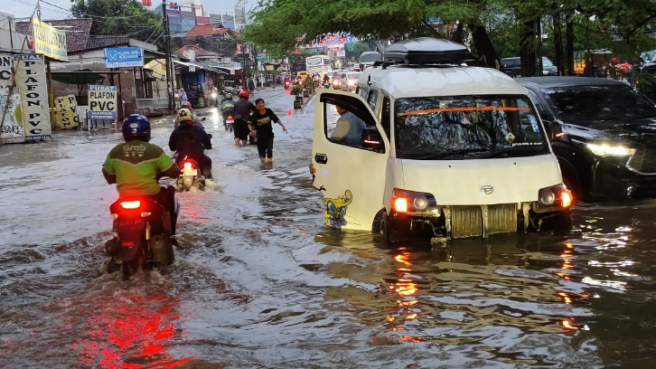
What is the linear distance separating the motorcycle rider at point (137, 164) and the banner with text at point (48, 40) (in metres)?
22.8

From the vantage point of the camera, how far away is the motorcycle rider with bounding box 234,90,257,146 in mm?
19414

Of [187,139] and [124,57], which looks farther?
[124,57]

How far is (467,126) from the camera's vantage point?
8141 mm

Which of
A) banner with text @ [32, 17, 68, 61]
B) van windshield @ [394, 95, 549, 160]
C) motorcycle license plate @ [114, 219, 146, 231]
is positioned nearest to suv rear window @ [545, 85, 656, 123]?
van windshield @ [394, 95, 549, 160]

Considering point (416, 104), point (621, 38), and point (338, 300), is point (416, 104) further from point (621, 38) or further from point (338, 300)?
point (621, 38)

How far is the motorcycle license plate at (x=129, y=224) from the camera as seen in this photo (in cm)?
663

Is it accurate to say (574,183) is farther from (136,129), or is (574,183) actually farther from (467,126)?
(136,129)

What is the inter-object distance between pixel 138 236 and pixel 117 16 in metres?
56.4

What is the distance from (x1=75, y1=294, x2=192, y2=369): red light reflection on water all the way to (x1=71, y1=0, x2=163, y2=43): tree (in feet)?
177

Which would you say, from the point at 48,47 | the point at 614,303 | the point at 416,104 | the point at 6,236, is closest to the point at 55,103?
the point at 48,47

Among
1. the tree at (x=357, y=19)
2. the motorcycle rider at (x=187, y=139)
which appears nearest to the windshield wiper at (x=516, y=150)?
the motorcycle rider at (x=187, y=139)

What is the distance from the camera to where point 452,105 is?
8203 millimetres

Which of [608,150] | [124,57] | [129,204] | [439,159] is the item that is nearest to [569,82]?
[608,150]

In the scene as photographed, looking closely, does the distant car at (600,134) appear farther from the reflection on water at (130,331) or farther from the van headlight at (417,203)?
the reflection on water at (130,331)
